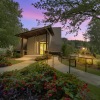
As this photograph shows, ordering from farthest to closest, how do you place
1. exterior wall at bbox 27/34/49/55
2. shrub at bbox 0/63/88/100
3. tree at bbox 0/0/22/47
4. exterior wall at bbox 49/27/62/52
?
exterior wall at bbox 49/27/62/52
exterior wall at bbox 27/34/49/55
tree at bbox 0/0/22/47
shrub at bbox 0/63/88/100

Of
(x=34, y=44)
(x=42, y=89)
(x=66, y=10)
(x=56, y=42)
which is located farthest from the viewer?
(x=56, y=42)

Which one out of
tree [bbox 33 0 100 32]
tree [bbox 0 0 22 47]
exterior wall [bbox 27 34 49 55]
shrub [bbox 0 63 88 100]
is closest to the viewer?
shrub [bbox 0 63 88 100]

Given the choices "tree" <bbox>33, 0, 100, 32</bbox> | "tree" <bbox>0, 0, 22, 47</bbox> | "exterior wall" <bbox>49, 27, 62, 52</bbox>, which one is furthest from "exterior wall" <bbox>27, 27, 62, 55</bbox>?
"tree" <bbox>33, 0, 100, 32</bbox>

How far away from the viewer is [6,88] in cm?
482

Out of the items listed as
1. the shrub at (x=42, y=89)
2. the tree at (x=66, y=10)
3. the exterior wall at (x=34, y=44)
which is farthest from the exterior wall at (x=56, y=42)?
the shrub at (x=42, y=89)

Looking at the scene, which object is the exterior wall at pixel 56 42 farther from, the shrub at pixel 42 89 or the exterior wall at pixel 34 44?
the shrub at pixel 42 89

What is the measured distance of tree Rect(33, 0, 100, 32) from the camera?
10484 mm

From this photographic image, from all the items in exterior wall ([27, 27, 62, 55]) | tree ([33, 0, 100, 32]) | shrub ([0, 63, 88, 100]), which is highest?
tree ([33, 0, 100, 32])

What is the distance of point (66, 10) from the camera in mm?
11312

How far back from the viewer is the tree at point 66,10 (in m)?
10.5

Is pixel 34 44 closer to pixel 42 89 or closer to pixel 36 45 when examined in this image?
pixel 36 45

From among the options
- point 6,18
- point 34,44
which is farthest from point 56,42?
point 6,18

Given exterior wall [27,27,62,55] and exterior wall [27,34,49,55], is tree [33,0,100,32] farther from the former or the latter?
exterior wall [27,34,49,55]

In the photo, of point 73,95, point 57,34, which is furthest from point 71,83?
point 57,34
